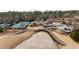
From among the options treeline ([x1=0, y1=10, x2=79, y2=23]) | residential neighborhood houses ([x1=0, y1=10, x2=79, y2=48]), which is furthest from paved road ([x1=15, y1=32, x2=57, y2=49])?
treeline ([x1=0, y1=10, x2=79, y2=23])

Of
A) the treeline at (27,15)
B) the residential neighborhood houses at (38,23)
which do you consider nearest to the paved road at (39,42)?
the residential neighborhood houses at (38,23)

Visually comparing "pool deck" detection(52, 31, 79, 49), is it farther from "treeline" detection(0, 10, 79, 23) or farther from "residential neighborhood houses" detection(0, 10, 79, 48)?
"treeline" detection(0, 10, 79, 23)

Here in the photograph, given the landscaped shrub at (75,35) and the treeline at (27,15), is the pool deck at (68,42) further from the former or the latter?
the treeline at (27,15)

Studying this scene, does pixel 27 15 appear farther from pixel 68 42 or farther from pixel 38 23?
pixel 68 42

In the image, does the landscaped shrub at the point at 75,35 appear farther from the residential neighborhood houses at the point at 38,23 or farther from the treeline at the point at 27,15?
the treeline at the point at 27,15

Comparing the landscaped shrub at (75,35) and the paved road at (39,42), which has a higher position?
the landscaped shrub at (75,35)

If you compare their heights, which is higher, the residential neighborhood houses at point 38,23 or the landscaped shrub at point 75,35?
the residential neighborhood houses at point 38,23

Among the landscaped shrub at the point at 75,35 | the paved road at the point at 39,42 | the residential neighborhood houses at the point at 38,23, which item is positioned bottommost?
the paved road at the point at 39,42

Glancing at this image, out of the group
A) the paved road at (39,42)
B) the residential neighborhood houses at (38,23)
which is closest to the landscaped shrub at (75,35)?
the residential neighborhood houses at (38,23)

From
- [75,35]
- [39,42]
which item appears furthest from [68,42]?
[39,42]

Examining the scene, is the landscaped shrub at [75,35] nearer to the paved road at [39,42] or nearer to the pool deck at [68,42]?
the pool deck at [68,42]
